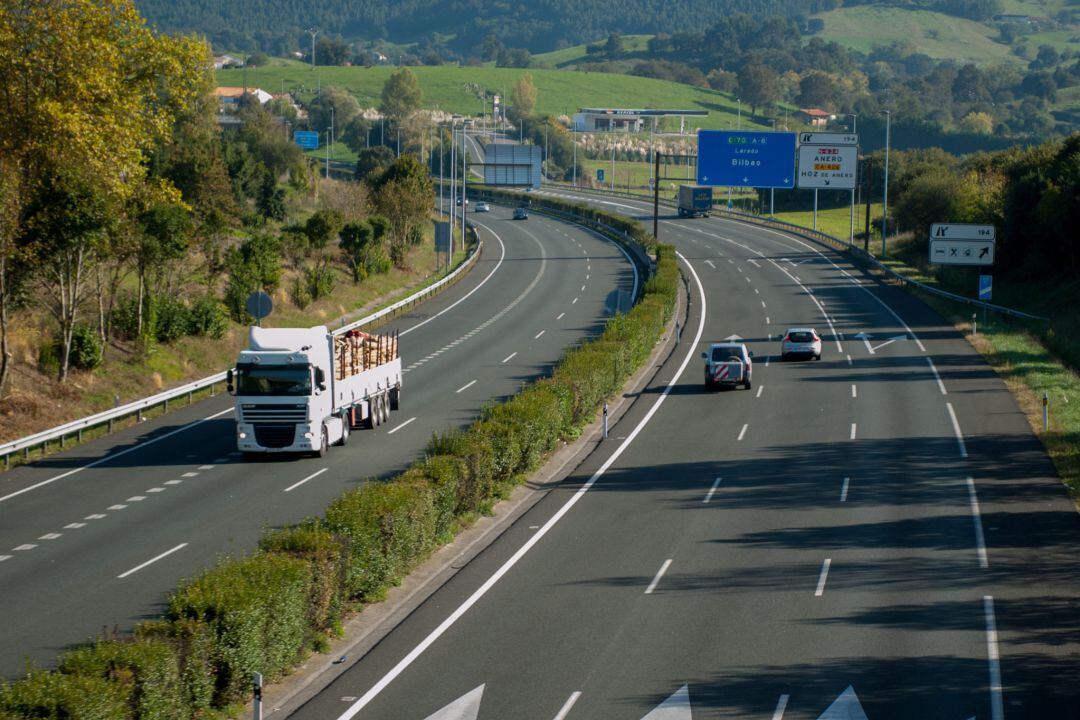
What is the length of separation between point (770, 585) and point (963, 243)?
46804mm

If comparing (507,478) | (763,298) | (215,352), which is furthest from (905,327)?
(507,478)

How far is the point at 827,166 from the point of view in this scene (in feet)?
265

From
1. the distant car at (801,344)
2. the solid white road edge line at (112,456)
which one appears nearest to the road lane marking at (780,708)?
the solid white road edge line at (112,456)

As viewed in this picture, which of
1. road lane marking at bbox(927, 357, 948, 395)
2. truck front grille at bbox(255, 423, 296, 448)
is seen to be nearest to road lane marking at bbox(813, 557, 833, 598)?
truck front grille at bbox(255, 423, 296, 448)

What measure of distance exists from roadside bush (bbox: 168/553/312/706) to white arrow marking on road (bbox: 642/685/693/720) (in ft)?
15.0

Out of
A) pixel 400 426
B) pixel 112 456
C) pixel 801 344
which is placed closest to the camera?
pixel 112 456

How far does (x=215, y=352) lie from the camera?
46125mm

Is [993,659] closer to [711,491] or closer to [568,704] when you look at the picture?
[568,704]

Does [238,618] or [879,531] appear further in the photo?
[879,531]

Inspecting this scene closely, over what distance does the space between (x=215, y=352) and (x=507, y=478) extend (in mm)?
21742

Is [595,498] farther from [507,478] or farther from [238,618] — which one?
[238,618]

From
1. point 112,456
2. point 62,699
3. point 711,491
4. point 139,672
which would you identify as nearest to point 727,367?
point 711,491

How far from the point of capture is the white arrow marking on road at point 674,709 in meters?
14.7

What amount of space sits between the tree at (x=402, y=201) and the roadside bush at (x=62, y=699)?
65385 mm
